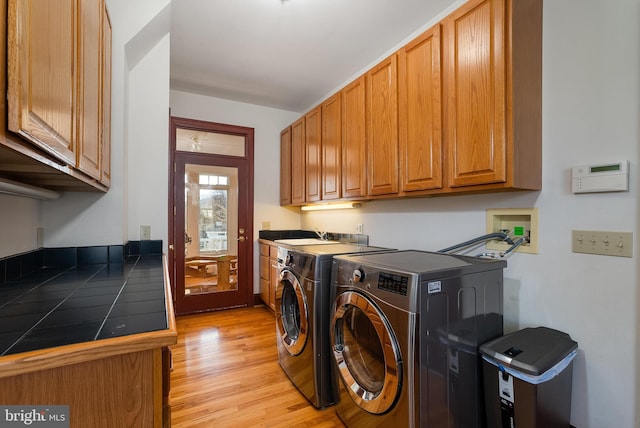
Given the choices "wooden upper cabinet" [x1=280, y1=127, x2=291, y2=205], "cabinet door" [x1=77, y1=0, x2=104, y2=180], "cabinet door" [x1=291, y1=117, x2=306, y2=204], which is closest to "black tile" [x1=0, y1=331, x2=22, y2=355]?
"cabinet door" [x1=77, y1=0, x2=104, y2=180]

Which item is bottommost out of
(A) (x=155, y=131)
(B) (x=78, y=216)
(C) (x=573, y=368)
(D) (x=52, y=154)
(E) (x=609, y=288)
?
(C) (x=573, y=368)

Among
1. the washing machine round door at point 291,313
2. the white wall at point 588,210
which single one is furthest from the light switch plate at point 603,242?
the washing machine round door at point 291,313

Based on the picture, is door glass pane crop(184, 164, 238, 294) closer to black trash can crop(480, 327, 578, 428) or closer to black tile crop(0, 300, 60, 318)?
black tile crop(0, 300, 60, 318)

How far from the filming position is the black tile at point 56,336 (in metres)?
0.66

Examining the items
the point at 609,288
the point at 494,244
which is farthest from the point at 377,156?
the point at 609,288

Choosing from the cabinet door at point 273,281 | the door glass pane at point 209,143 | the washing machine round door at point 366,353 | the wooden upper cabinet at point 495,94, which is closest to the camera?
the washing machine round door at point 366,353

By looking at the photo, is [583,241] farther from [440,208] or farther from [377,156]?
[377,156]

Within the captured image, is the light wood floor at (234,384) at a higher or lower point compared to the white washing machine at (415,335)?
lower

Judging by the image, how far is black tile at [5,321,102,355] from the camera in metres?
0.66

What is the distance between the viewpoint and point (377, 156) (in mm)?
2201

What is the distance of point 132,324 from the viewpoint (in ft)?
2.63

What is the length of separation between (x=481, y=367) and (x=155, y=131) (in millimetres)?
2540

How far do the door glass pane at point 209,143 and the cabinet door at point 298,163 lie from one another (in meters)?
0.74

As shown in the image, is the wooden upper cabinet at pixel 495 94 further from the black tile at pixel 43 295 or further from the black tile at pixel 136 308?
the black tile at pixel 43 295
